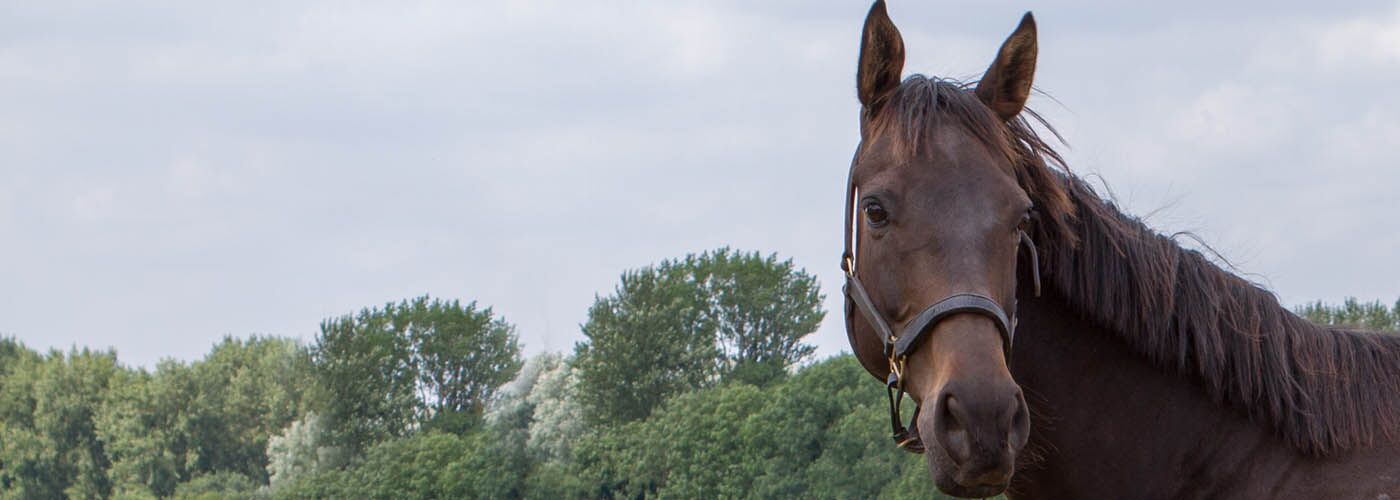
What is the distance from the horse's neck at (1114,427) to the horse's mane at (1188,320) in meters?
0.07

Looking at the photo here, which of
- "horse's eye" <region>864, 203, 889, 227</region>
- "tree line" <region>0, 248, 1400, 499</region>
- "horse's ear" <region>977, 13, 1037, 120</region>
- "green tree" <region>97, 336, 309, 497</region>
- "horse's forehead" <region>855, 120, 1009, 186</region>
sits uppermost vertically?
"green tree" <region>97, 336, 309, 497</region>

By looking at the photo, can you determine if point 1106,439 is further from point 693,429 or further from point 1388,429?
point 693,429

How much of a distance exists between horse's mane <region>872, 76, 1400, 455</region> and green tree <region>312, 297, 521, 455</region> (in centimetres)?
8669

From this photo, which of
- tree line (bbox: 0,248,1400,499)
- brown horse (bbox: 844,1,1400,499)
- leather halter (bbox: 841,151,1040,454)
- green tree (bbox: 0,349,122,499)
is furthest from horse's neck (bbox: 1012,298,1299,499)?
green tree (bbox: 0,349,122,499)

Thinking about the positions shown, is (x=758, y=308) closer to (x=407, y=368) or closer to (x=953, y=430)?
(x=407, y=368)

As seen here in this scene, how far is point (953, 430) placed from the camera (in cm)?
495

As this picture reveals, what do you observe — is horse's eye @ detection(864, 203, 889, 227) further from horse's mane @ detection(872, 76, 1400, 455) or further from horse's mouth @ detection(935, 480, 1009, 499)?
horse's mouth @ detection(935, 480, 1009, 499)

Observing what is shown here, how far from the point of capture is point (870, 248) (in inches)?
216

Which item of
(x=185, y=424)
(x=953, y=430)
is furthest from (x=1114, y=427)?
(x=185, y=424)

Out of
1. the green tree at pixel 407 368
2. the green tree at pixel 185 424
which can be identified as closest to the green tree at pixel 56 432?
the green tree at pixel 185 424

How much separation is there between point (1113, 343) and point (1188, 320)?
272 mm

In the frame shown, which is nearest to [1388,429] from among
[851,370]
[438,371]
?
[851,370]

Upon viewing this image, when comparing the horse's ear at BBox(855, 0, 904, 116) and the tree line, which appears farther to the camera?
the tree line

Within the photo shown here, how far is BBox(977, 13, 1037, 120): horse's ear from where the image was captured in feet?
18.9
